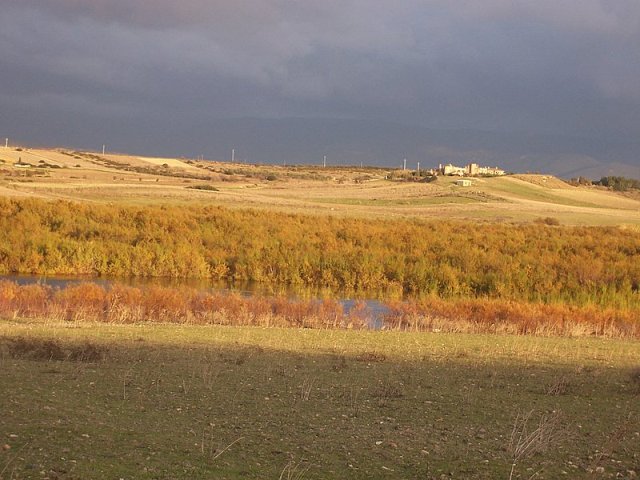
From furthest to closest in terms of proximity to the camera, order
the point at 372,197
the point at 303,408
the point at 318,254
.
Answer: the point at 372,197
the point at 318,254
the point at 303,408

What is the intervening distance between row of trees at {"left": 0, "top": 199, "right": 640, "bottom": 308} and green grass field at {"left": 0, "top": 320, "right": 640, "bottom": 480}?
56.5 feet

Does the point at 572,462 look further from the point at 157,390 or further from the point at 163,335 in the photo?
the point at 163,335

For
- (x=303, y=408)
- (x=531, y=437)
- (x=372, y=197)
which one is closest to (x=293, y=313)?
(x=303, y=408)

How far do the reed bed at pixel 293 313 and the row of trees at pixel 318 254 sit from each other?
6.75m

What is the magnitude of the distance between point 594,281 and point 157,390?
26.9 m

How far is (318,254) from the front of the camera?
37.8 metres

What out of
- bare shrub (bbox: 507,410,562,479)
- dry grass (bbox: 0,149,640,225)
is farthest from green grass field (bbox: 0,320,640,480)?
dry grass (bbox: 0,149,640,225)

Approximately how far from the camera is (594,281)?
34062mm

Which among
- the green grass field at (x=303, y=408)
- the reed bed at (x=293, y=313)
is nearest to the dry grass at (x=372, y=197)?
the reed bed at (x=293, y=313)

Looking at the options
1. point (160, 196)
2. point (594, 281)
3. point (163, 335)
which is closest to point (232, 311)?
point (163, 335)

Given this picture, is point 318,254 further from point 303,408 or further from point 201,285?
point 303,408

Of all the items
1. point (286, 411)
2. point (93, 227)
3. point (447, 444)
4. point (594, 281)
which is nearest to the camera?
point (447, 444)

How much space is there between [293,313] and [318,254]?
1443cm

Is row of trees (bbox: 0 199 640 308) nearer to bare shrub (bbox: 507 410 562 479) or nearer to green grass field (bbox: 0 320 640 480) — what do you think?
green grass field (bbox: 0 320 640 480)
